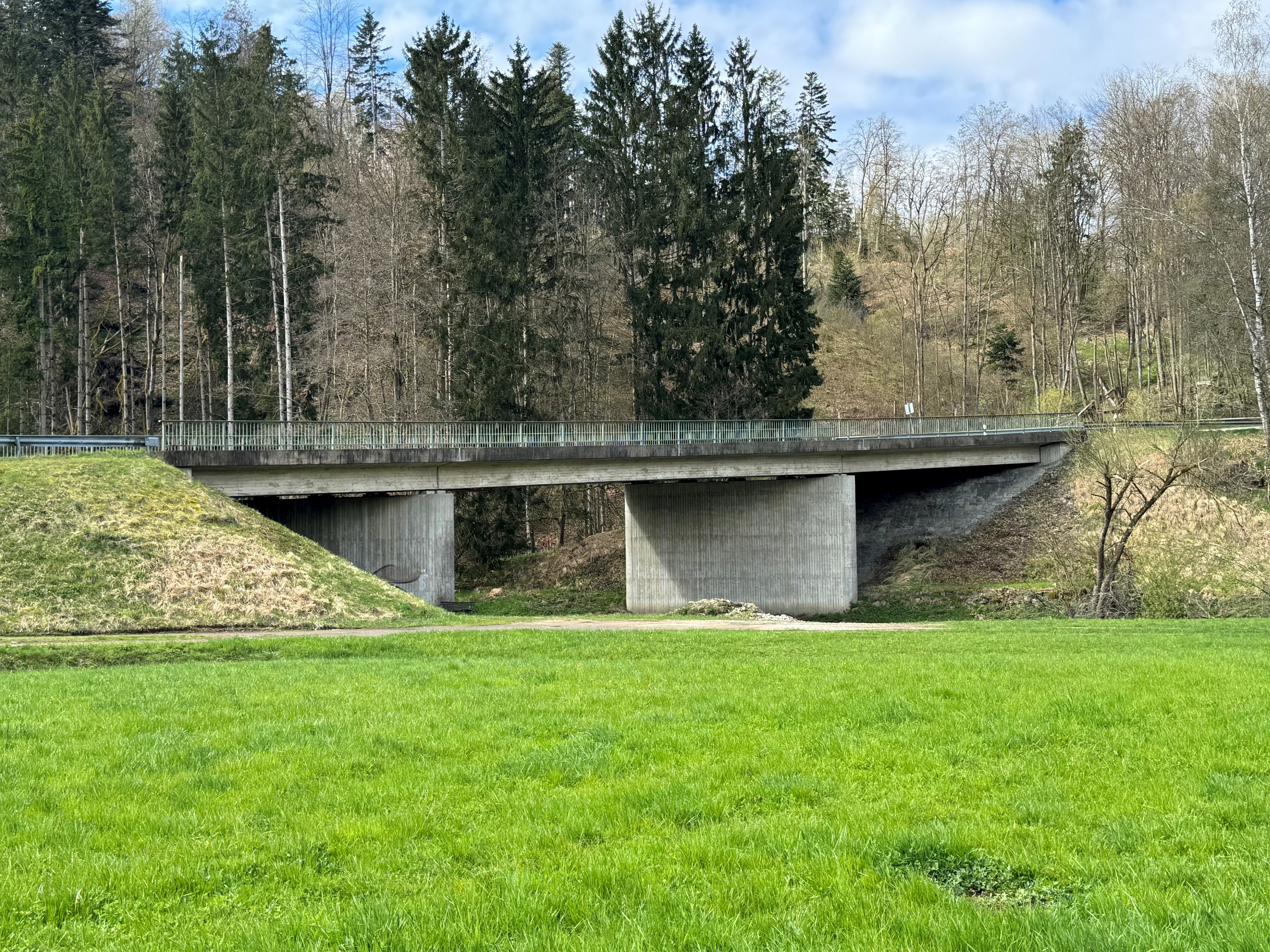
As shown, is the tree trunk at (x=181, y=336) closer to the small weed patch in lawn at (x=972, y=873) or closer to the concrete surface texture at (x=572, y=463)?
the concrete surface texture at (x=572, y=463)

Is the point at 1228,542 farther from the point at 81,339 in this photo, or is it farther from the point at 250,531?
the point at 81,339

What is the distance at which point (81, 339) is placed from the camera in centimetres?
4606

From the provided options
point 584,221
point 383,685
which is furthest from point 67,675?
point 584,221

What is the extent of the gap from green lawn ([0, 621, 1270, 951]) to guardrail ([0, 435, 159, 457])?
2116 centimetres

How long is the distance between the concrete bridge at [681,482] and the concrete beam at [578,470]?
6 centimetres

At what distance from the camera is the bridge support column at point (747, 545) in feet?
132

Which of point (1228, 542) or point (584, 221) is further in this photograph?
point (584, 221)

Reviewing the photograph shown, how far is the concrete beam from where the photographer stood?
101 feet

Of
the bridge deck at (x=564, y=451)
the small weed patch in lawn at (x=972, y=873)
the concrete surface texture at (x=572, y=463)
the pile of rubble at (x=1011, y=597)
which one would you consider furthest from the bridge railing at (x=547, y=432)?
the small weed patch in lawn at (x=972, y=873)

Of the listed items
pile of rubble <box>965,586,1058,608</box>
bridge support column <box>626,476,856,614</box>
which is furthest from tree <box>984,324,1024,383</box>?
pile of rubble <box>965,586,1058,608</box>

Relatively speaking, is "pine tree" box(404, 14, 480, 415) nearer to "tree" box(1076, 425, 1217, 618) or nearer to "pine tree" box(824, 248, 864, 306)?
"tree" box(1076, 425, 1217, 618)

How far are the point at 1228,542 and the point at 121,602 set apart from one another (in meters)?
35.9

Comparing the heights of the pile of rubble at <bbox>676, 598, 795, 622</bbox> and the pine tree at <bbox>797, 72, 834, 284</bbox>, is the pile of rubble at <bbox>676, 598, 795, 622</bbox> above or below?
below

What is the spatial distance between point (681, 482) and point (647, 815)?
35590 millimetres
